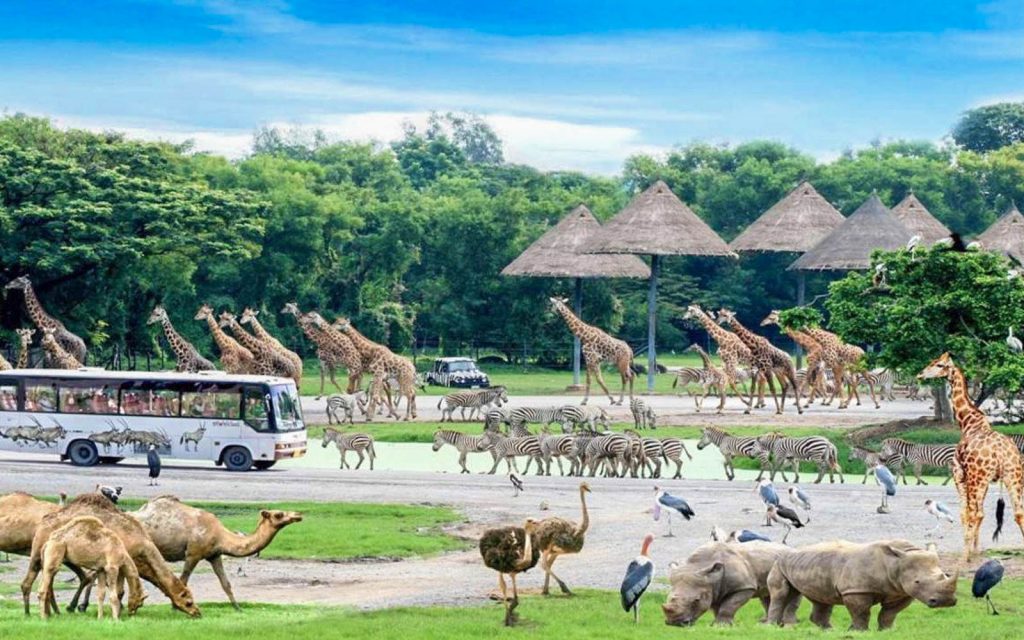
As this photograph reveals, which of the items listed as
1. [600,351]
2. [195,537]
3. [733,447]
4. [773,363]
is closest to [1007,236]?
[773,363]

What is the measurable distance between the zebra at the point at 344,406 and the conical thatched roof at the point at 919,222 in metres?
25.0

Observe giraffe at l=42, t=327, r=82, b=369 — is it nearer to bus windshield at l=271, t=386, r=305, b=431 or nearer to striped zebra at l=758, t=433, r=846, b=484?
bus windshield at l=271, t=386, r=305, b=431

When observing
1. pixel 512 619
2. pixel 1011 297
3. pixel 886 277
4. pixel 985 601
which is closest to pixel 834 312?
pixel 886 277

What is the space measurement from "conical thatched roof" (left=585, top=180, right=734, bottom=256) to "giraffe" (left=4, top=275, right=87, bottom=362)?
16.9 metres

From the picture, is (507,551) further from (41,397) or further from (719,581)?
(41,397)

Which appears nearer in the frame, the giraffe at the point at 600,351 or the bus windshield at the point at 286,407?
the bus windshield at the point at 286,407

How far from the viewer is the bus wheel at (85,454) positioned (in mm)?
40000

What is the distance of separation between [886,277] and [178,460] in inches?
652

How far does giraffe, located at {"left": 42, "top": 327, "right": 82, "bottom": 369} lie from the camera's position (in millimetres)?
51756

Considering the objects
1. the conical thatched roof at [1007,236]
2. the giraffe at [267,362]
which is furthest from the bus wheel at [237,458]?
the conical thatched roof at [1007,236]

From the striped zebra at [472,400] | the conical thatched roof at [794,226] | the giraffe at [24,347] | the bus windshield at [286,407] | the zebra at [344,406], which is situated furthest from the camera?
the conical thatched roof at [794,226]

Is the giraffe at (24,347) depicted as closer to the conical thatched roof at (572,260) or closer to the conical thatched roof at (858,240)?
the conical thatched roof at (572,260)

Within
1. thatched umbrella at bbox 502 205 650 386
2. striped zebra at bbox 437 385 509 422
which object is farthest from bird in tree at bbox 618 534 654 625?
thatched umbrella at bbox 502 205 650 386

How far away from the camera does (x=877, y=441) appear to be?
4331cm
